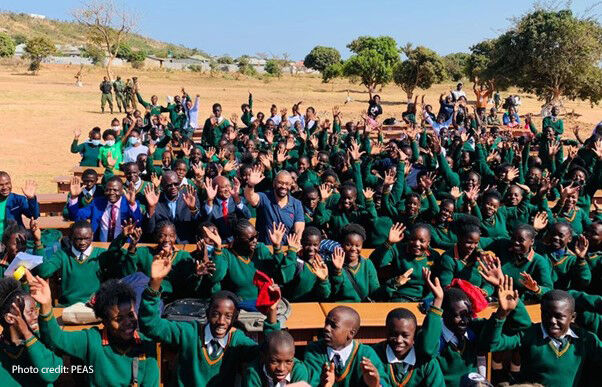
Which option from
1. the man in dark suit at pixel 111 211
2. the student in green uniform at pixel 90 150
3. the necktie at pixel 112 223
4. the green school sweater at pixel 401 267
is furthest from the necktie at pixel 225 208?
the student in green uniform at pixel 90 150

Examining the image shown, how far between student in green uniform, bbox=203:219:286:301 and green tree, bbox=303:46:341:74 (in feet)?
201

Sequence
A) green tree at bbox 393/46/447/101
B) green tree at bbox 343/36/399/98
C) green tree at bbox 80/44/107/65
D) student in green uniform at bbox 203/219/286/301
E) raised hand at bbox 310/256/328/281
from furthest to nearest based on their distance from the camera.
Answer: green tree at bbox 80/44/107/65, green tree at bbox 343/36/399/98, green tree at bbox 393/46/447/101, student in green uniform at bbox 203/219/286/301, raised hand at bbox 310/256/328/281

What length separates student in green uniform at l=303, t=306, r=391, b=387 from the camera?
3258 millimetres

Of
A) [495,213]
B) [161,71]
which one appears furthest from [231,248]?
[161,71]

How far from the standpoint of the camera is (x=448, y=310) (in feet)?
11.8

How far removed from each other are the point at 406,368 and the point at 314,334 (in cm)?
69

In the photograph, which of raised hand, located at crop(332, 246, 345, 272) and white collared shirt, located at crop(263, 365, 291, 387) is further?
raised hand, located at crop(332, 246, 345, 272)

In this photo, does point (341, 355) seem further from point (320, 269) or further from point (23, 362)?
point (23, 362)

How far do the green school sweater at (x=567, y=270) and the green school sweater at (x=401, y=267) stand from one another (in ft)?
3.32

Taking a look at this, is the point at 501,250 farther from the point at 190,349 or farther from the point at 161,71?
the point at 161,71

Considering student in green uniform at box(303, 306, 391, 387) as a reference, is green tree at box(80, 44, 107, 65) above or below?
above

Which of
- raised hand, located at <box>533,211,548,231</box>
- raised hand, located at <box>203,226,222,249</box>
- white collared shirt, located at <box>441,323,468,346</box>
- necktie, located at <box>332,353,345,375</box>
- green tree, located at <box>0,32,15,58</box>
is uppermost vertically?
green tree, located at <box>0,32,15,58</box>

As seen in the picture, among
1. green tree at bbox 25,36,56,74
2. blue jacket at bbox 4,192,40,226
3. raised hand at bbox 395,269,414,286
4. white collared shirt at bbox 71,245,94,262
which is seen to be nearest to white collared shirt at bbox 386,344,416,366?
raised hand at bbox 395,269,414,286

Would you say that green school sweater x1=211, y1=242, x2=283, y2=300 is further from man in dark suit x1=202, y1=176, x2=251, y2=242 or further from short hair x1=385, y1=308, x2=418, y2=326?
short hair x1=385, y1=308, x2=418, y2=326
